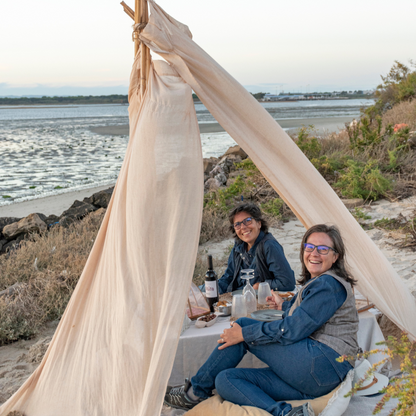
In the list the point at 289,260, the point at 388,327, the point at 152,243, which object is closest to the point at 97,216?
the point at 289,260

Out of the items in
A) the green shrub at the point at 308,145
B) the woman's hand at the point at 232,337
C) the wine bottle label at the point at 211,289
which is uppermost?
the green shrub at the point at 308,145

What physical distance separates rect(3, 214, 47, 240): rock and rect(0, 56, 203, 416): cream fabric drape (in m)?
6.00

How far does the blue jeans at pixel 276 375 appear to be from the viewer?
279 centimetres

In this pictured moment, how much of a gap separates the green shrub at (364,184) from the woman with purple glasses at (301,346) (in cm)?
629

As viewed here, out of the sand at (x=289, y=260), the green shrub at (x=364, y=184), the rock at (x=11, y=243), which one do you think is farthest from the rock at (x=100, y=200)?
the green shrub at (x=364, y=184)

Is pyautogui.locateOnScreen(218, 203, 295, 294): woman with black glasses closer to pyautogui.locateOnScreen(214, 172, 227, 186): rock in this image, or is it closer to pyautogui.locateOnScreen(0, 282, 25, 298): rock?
pyautogui.locateOnScreen(0, 282, 25, 298): rock

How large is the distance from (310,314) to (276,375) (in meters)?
0.53

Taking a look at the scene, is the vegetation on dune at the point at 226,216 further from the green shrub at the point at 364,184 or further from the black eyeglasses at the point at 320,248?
the black eyeglasses at the point at 320,248

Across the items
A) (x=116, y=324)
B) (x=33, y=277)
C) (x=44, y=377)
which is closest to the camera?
(x=116, y=324)

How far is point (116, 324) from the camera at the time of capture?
3061 mm

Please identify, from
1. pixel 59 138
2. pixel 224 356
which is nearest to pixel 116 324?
pixel 224 356

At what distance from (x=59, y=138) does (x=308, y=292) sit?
30274mm

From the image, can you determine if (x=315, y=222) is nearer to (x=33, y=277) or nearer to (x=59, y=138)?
(x=33, y=277)

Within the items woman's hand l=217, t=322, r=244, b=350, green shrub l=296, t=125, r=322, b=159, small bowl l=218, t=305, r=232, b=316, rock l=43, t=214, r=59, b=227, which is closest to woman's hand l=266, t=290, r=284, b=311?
small bowl l=218, t=305, r=232, b=316
